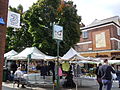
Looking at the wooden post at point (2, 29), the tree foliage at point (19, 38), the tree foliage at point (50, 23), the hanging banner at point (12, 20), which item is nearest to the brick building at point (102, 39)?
the tree foliage at point (50, 23)

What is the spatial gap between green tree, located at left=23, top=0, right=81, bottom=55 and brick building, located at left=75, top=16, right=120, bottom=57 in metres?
11.6

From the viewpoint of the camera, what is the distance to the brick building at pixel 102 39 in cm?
2881

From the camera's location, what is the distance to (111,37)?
29078 mm

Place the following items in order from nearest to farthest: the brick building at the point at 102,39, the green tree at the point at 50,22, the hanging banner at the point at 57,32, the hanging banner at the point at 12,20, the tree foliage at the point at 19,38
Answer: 1. the hanging banner at the point at 12,20
2. the hanging banner at the point at 57,32
3. the green tree at the point at 50,22
4. the tree foliage at the point at 19,38
5. the brick building at the point at 102,39

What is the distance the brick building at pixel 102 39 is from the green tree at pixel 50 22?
1163 centimetres

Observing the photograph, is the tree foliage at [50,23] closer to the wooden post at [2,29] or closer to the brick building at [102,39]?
the wooden post at [2,29]

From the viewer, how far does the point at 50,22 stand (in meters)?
17.0

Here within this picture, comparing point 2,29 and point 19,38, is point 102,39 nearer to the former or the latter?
point 19,38

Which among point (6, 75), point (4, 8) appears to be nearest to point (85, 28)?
point (6, 75)

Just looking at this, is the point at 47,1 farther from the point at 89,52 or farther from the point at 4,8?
the point at 89,52

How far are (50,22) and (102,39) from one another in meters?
15.9

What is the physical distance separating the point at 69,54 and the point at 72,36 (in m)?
6.08

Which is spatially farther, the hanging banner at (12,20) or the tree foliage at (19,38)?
the tree foliage at (19,38)

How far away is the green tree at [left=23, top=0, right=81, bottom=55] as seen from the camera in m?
16.3
